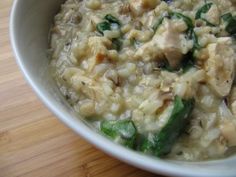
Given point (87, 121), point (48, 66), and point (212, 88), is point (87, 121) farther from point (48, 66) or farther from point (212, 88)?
point (212, 88)

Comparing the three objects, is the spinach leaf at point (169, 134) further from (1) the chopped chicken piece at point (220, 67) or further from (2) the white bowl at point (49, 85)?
(1) the chopped chicken piece at point (220, 67)

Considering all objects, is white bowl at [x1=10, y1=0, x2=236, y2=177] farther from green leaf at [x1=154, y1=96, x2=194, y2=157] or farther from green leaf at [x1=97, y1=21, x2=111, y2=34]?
green leaf at [x1=97, y1=21, x2=111, y2=34]

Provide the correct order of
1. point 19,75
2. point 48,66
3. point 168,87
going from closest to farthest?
point 168,87 < point 48,66 < point 19,75

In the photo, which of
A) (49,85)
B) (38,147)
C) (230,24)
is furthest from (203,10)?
(38,147)

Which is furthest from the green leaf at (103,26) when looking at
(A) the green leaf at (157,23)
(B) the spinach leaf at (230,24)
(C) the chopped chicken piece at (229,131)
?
(C) the chopped chicken piece at (229,131)

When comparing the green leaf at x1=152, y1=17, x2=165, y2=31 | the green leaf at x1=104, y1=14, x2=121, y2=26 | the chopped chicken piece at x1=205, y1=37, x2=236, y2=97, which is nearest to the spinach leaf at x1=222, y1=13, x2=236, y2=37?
the chopped chicken piece at x1=205, y1=37, x2=236, y2=97

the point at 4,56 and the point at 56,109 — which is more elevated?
the point at 56,109

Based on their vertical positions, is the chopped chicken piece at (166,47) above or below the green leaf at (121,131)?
above

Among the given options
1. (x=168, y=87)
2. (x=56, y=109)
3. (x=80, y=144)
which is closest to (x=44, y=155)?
(x=80, y=144)
